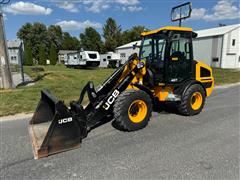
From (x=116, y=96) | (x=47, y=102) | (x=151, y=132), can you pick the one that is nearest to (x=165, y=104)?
(x=151, y=132)

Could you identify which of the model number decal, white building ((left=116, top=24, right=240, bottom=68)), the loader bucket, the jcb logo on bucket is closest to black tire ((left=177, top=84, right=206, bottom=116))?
the model number decal

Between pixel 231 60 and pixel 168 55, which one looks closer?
pixel 168 55

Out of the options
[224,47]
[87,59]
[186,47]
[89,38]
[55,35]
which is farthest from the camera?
[89,38]

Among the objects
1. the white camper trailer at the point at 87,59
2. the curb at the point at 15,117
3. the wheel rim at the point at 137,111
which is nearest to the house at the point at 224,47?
the white camper trailer at the point at 87,59

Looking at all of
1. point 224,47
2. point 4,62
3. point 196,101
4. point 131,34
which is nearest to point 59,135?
point 196,101

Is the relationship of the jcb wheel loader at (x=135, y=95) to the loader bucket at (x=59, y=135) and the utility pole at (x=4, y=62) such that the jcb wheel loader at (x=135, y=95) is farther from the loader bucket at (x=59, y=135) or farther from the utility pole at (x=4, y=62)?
the utility pole at (x=4, y=62)

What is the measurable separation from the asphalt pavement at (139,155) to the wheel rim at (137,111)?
0.99 ft

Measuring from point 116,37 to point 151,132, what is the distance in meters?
55.1

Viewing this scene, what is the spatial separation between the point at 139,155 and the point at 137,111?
1.27 metres

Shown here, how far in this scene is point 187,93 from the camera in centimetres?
491

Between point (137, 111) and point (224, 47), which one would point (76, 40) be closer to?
point (224, 47)

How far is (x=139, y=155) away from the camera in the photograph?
10.2ft

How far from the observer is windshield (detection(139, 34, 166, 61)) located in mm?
4781

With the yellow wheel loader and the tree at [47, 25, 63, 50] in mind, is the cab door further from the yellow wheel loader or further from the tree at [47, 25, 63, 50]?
the tree at [47, 25, 63, 50]
